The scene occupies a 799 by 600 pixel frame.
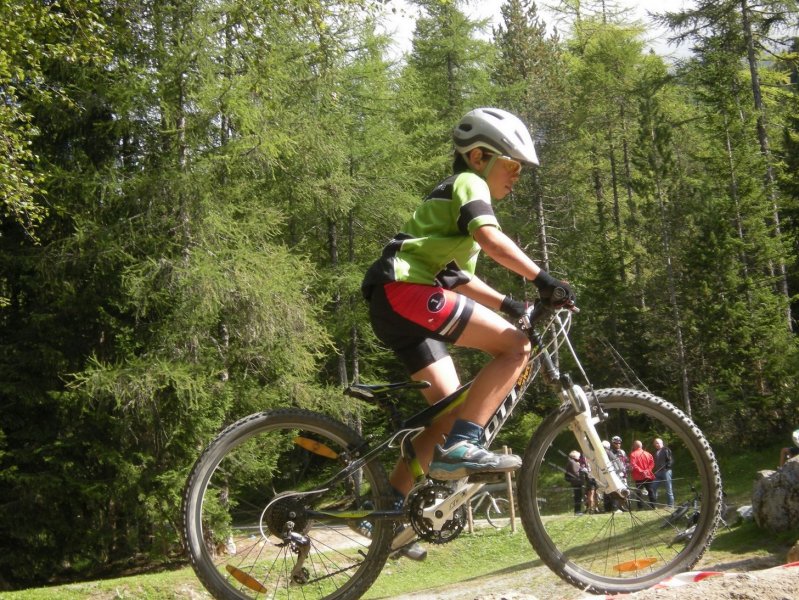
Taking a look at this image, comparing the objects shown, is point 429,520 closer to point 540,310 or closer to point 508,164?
point 540,310

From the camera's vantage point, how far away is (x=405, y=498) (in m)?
3.82

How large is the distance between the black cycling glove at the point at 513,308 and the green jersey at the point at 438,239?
0.37 metres

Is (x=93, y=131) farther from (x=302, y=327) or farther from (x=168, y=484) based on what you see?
(x=168, y=484)

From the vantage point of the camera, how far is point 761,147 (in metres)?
28.0

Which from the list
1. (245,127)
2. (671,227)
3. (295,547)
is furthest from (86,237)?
(671,227)

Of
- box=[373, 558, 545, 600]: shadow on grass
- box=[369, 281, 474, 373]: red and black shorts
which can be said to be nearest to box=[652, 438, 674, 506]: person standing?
box=[369, 281, 474, 373]: red and black shorts

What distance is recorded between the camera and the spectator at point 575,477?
12.9 ft

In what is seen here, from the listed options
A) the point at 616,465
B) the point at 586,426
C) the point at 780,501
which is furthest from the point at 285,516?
the point at 780,501

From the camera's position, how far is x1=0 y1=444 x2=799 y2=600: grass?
9562mm

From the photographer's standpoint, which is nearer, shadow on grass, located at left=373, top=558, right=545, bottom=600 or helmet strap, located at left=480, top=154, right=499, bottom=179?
helmet strap, located at left=480, top=154, right=499, bottom=179

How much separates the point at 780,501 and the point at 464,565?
6.68 meters

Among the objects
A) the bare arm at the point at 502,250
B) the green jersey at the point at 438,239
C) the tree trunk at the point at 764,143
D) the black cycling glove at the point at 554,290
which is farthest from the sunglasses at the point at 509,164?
the tree trunk at the point at 764,143

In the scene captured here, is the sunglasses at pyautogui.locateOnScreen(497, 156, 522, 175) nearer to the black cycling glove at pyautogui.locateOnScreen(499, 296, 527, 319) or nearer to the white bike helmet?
the white bike helmet

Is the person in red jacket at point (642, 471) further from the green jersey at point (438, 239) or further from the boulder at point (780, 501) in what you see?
the boulder at point (780, 501)
